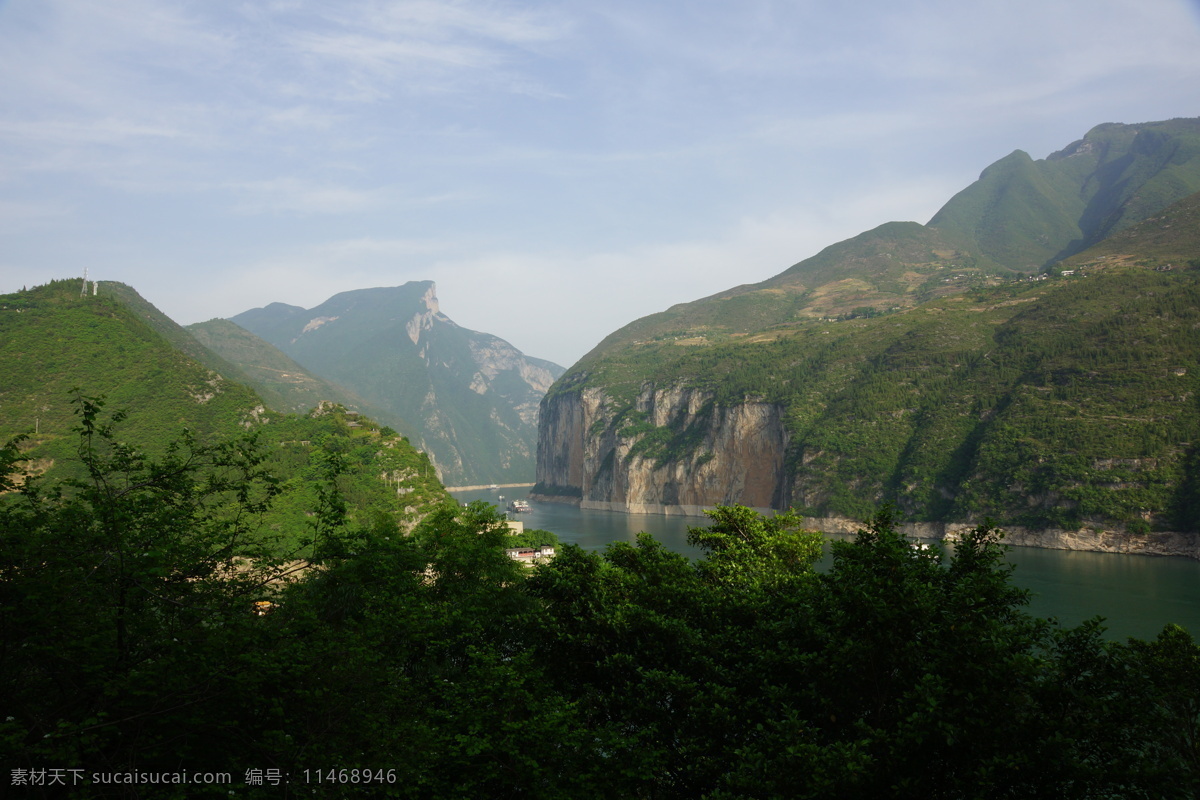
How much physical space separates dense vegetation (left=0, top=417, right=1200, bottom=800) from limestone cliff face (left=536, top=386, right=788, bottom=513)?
114052 millimetres

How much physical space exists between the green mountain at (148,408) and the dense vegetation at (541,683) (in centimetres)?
4152

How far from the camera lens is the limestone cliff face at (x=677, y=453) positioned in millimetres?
142625

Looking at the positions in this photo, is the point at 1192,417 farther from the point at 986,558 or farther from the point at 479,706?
the point at 479,706

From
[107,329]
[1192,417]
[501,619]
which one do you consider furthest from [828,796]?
[1192,417]

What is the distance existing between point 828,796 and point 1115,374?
10189 cm

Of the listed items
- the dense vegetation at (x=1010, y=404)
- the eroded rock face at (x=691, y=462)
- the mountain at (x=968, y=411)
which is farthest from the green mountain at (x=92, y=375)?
the dense vegetation at (x=1010, y=404)

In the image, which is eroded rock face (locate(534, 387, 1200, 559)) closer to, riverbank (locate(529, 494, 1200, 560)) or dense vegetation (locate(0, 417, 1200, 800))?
riverbank (locate(529, 494, 1200, 560))

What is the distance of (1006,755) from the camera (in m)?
12.9

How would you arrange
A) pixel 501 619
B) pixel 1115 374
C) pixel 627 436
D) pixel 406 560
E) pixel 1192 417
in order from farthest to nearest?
pixel 627 436
pixel 1115 374
pixel 1192 417
pixel 406 560
pixel 501 619

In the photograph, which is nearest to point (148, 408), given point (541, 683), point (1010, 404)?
point (541, 683)

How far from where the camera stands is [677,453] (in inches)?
6388

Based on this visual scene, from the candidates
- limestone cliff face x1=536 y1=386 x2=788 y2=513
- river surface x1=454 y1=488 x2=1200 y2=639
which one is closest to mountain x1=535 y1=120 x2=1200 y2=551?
limestone cliff face x1=536 y1=386 x2=788 y2=513

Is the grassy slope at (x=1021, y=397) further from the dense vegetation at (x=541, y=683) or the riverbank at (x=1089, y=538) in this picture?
the dense vegetation at (x=541, y=683)

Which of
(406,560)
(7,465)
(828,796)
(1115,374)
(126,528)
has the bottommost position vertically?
(828,796)
